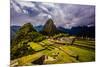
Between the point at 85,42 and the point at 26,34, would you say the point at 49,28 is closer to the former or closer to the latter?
the point at 26,34

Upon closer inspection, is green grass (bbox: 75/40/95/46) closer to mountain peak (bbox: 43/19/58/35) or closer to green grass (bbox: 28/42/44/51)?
mountain peak (bbox: 43/19/58/35)

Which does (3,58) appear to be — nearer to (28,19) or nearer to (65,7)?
(28,19)

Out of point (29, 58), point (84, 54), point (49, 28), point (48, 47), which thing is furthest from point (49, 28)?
point (84, 54)

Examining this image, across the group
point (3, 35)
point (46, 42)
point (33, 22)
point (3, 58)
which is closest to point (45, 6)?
point (33, 22)

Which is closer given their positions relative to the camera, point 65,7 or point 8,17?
point 8,17

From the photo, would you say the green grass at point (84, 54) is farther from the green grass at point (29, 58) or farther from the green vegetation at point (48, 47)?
the green grass at point (29, 58)

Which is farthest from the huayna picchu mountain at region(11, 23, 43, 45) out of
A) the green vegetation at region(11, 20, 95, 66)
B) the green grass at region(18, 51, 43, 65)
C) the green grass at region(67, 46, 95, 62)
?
the green grass at region(67, 46, 95, 62)

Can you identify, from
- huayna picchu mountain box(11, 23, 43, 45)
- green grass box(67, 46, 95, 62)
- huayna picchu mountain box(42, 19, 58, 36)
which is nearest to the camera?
huayna picchu mountain box(11, 23, 43, 45)

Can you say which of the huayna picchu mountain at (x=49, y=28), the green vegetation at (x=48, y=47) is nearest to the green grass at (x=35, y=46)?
the green vegetation at (x=48, y=47)
